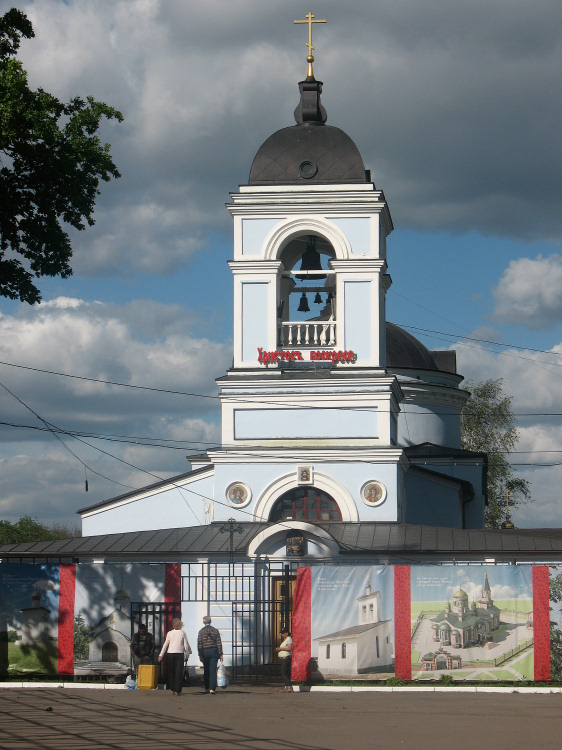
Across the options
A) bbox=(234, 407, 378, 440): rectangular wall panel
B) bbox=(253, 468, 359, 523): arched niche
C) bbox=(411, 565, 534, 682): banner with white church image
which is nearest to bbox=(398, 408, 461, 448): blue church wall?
bbox=(234, 407, 378, 440): rectangular wall panel

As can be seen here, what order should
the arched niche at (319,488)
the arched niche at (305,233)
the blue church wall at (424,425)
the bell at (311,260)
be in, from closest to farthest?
the arched niche at (319,488) → the arched niche at (305,233) → the bell at (311,260) → the blue church wall at (424,425)

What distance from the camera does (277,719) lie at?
52.3 ft

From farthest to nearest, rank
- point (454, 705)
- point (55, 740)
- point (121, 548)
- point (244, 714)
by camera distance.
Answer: point (121, 548) → point (454, 705) → point (244, 714) → point (55, 740)

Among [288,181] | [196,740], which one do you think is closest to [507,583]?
[196,740]

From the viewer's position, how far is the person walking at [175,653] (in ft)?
65.7

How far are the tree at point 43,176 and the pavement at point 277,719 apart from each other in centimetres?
737

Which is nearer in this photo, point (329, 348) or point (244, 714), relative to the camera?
point (244, 714)

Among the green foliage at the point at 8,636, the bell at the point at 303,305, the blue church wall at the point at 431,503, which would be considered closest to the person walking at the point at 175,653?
the green foliage at the point at 8,636

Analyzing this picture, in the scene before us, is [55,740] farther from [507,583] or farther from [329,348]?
[329,348]

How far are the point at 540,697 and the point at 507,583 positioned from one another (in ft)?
6.84

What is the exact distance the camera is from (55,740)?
514 inches

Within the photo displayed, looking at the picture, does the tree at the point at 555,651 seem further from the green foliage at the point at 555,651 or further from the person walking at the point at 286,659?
the person walking at the point at 286,659

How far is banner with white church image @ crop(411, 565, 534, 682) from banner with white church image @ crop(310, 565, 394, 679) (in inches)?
20.9

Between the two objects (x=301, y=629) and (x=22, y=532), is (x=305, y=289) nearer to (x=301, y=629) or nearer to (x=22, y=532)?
(x=301, y=629)
